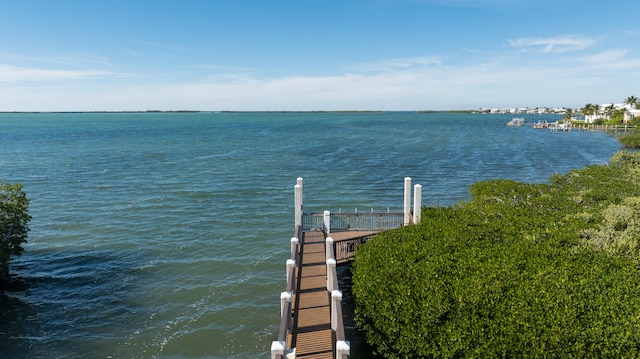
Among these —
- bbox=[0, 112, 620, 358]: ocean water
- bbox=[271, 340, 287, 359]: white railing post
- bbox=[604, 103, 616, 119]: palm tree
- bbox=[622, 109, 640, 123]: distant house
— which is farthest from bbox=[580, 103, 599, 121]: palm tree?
bbox=[271, 340, 287, 359]: white railing post

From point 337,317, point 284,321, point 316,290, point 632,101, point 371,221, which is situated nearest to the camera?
point 284,321

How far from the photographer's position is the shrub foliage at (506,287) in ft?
30.3

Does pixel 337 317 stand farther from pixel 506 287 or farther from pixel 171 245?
pixel 171 245

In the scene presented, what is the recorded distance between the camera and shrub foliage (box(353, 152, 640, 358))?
923cm

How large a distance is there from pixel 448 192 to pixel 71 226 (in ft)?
106

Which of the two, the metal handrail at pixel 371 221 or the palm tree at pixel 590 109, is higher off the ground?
the palm tree at pixel 590 109

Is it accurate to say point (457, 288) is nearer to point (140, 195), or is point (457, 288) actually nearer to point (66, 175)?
point (140, 195)

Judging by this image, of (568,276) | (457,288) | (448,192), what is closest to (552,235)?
(568,276)

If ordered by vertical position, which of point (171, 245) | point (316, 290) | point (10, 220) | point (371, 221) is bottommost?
point (171, 245)

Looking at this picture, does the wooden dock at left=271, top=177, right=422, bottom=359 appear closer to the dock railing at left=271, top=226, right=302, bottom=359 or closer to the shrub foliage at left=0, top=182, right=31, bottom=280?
the dock railing at left=271, top=226, right=302, bottom=359

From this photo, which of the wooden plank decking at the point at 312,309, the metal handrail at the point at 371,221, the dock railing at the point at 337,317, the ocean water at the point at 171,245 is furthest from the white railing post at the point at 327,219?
the dock railing at the point at 337,317

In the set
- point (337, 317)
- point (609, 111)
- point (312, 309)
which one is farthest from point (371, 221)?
point (609, 111)

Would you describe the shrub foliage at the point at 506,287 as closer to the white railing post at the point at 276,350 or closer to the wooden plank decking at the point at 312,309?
the wooden plank decking at the point at 312,309

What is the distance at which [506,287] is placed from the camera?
34.2 feet
